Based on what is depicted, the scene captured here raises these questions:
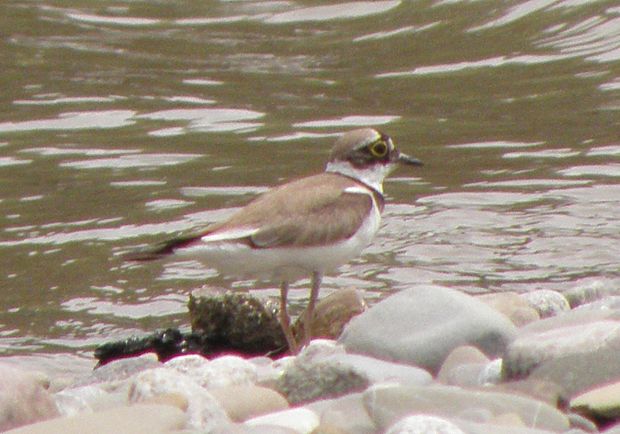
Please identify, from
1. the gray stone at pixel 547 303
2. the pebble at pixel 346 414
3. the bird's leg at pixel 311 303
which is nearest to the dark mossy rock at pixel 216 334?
the bird's leg at pixel 311 303

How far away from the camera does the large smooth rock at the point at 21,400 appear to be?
15.1 ft

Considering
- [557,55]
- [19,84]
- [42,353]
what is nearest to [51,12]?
[19,84]

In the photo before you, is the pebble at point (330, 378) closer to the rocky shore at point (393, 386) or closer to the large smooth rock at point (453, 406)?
the rocky shore at point (393, 386)

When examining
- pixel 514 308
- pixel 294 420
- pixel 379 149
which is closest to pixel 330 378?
pixel 294 420

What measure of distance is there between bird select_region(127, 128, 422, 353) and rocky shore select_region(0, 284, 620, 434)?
0.82 meters

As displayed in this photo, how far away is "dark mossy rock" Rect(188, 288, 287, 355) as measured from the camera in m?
7.38

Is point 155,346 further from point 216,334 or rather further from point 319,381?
point 319,381

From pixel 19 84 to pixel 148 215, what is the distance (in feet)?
11.8

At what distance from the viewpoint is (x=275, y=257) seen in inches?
275

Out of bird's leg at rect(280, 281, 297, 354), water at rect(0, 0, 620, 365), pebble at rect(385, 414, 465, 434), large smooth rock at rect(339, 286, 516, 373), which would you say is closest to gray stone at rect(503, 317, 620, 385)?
large smooth rock at rect(339, 286, 516, 373)

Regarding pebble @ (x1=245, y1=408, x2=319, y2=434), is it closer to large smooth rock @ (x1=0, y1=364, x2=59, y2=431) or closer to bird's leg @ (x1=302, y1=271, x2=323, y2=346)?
large smooth rock @ (x1=0, y1=364, x2=59, y2=431)

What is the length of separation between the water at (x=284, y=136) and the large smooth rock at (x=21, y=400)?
314cm

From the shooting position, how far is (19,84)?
1306 centimetres

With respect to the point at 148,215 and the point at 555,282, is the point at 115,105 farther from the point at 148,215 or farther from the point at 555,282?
the point at 555,282
